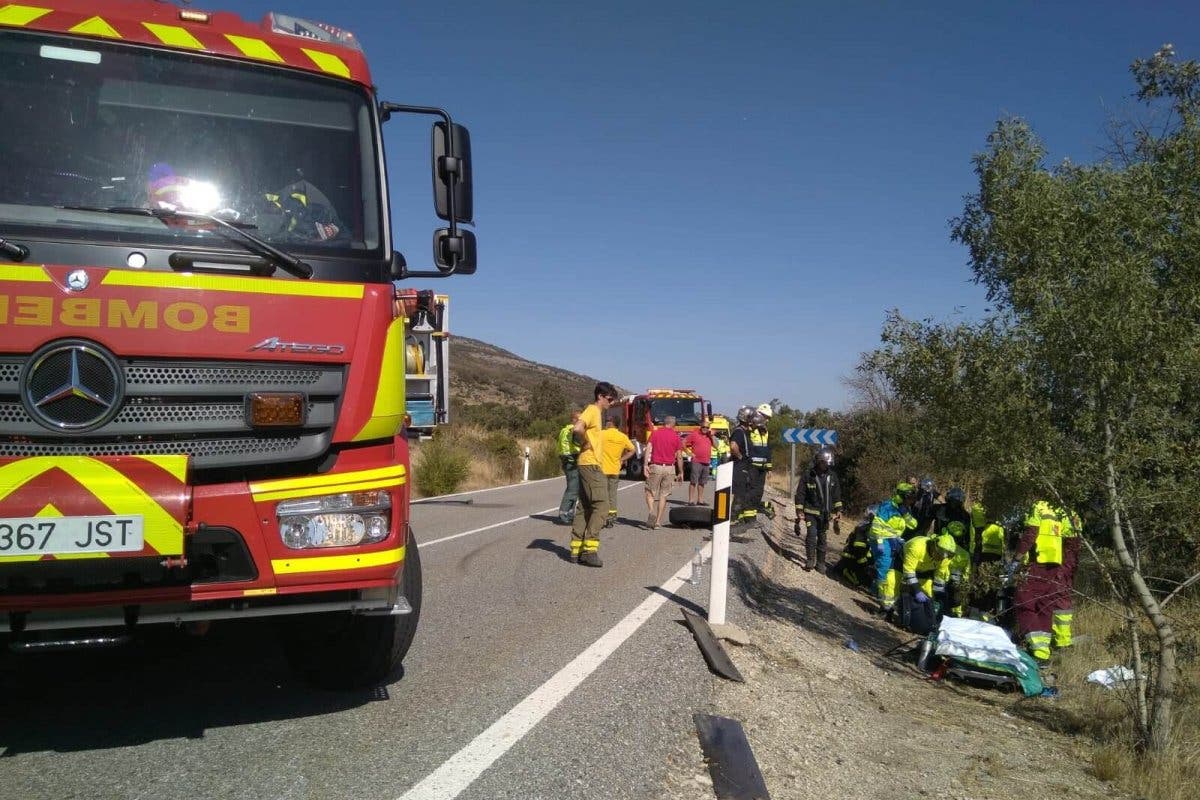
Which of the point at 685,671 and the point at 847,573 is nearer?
the point at 685,671

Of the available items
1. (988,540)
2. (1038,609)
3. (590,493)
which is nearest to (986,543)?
(988,540)

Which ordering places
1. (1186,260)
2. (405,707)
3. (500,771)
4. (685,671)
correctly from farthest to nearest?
(1186,260) → (685,671) → (405,707) → (500,771)

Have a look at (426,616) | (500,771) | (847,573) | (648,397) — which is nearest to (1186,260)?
(500,771)

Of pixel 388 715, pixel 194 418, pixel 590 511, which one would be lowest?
pixel 388 715

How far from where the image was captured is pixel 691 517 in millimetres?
13688

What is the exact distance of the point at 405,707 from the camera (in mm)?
4605

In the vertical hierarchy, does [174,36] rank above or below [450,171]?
above

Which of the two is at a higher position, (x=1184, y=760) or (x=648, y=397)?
(x=648, y=397)

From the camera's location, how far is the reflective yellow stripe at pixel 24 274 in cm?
344

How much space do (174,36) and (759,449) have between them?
1064cm

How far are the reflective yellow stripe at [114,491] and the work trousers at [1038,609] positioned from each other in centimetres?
749

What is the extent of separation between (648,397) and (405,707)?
25.1m

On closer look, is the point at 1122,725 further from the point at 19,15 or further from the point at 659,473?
the point at 659,473

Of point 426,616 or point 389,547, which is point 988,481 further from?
point 389,547
